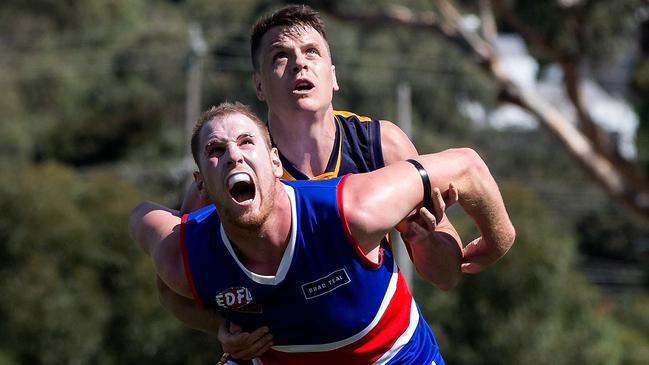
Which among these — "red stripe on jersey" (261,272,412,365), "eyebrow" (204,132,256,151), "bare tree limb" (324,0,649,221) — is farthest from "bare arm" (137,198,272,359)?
"bare tree limb" (324,0,649,221)

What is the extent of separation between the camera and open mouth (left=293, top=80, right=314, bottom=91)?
259 inches

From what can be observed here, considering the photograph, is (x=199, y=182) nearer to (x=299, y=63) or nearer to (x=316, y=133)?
(x=316, y=133)

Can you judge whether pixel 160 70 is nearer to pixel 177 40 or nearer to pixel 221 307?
pixel 177 40

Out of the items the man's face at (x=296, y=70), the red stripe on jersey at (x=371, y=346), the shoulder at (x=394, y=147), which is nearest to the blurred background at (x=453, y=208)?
the man's face at (x=296, y=70)

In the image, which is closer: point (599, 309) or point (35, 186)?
point (599, 309)

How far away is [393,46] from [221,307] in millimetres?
47919

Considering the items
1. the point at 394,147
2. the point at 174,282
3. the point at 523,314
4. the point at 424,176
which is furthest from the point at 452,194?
the point at 523,314

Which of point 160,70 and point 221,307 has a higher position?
point 160,70

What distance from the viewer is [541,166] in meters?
48.7

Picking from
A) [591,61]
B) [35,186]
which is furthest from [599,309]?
[35,186]

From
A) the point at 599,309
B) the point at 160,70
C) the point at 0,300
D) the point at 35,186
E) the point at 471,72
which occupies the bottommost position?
the point at 599,309

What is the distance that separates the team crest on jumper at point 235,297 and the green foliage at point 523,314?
63.6ft

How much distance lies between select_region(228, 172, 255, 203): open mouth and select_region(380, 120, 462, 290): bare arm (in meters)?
0.84

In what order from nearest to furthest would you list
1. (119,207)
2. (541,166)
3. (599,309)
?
(599,309)
(119,207)
(541,166)
